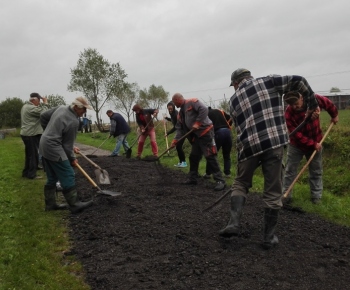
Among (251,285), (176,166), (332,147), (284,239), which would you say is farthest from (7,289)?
(332,147)

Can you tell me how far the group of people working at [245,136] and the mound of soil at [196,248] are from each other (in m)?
0.33

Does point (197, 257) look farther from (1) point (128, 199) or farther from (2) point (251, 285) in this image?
(1) point (128, 199)

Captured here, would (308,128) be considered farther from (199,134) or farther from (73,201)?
(73,201)

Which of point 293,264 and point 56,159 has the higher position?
point 56,159

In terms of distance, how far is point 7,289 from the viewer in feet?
10.9

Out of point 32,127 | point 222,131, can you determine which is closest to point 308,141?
point 222,131

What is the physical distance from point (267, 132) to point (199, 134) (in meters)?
3.59

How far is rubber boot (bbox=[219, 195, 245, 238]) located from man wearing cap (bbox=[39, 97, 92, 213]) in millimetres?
2691

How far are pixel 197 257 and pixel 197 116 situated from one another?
4.16 meters

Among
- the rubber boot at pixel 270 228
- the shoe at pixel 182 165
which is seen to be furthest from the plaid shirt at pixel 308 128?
the shoe at pixel 182 165

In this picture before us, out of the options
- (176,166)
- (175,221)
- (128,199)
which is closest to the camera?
(175,221)

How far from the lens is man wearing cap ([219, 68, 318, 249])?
3.99 m

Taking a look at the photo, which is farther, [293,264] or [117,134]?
[117,134]

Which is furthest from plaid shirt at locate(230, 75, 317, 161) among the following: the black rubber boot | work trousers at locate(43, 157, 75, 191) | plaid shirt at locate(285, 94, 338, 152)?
the black rubber boot
